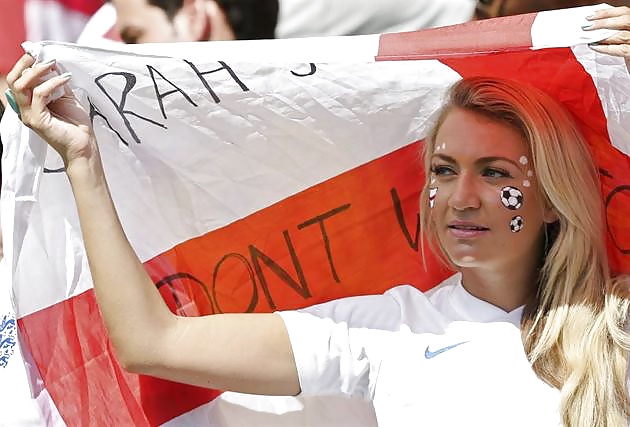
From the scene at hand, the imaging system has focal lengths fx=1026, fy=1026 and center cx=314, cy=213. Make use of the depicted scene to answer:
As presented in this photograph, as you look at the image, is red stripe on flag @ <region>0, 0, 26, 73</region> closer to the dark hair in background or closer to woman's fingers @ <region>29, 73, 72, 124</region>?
the dark hair in background

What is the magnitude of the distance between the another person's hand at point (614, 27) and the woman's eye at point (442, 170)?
0.34m

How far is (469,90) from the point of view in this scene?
5.63 feet

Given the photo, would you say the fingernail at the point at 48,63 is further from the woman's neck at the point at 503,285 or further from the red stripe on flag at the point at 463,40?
the woman's neck at the point at 503,285

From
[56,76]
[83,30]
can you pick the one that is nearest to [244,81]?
[56,76]

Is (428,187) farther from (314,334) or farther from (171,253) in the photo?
(171,253)

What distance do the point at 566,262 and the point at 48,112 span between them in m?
0.87

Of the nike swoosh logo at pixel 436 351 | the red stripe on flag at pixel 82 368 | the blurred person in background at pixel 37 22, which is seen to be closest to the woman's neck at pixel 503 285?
the nike swoosh logo at pixel 436 351

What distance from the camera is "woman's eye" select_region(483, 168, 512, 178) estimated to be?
1665 millimetres

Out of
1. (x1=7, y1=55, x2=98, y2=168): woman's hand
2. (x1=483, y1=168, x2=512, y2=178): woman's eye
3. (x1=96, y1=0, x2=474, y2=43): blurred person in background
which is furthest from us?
(x1=96, y1=0, x2=474, y2=43): blurred person in background

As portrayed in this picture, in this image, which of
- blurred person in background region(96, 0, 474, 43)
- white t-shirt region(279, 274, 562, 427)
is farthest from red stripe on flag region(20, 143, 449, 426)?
blurred person in background region(96, 0, 474, 43)

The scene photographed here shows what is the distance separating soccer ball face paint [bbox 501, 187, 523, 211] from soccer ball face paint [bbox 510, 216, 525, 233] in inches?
0.7

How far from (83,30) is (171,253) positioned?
0.89m

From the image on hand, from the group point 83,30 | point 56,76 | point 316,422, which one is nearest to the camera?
point 56,76

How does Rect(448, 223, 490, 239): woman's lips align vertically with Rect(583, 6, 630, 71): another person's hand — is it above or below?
below
